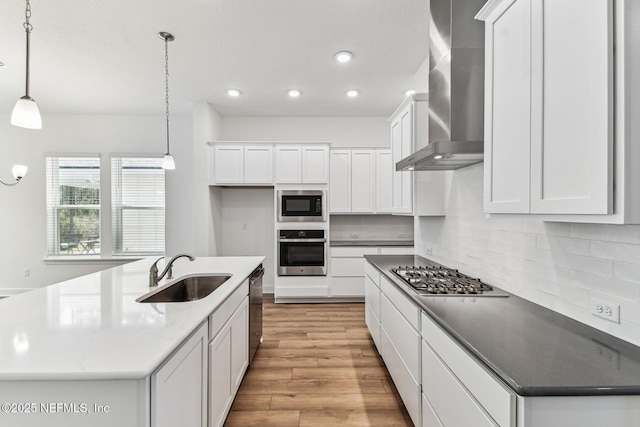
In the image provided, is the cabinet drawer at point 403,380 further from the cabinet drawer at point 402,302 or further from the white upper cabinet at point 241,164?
the white upper cabinet at point 241,164

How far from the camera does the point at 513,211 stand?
138 cm

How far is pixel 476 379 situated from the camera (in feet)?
3.68

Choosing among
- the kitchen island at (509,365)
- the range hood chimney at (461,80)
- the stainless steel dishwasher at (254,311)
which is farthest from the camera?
the stainless steel dishwasher at (254,311)

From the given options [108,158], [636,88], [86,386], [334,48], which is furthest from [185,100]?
[636,88]

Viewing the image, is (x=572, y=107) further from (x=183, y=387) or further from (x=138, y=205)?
(x=138, y=205)

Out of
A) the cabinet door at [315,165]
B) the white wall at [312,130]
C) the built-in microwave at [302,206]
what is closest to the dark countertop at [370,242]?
the built-in microwave at [302,206]

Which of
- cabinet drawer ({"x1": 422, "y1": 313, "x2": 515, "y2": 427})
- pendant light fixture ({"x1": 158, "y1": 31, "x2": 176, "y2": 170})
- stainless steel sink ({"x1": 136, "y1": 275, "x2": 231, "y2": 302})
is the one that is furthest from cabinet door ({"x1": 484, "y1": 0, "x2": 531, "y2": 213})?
pendant light fixture ({"x1": 158, "y1": 31, "x2": 176, "y2": 170})

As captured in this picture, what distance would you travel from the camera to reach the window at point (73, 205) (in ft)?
16.8

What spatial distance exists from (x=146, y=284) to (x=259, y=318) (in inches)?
51.3

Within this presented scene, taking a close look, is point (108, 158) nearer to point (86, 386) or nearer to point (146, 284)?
point (146, 284)

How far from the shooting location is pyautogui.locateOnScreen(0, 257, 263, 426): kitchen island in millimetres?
975

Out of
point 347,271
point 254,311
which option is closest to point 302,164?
point 347,271

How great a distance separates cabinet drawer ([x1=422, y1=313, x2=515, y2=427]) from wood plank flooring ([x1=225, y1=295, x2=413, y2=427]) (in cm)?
95

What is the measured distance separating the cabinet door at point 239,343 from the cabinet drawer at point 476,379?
1.30m
